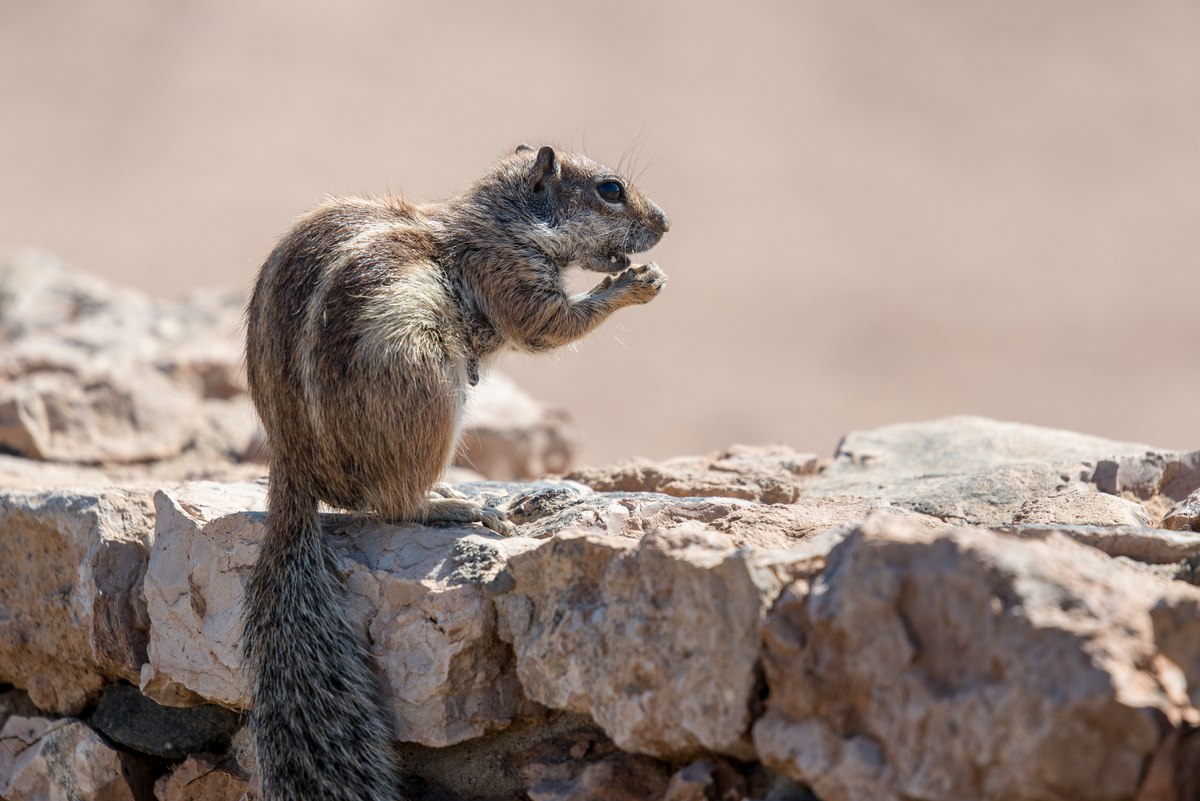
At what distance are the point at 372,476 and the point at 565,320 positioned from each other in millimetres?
1149

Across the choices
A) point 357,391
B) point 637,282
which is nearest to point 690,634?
point 357,391

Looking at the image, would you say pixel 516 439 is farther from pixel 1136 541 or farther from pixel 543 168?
pixel 1136 541

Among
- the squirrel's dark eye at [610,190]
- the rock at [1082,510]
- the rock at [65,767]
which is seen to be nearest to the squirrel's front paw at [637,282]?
the squirrel's dark eye at [610,190]

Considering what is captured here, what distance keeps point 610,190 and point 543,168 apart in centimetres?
32

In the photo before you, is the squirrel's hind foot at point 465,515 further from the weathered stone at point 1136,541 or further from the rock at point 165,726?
the weathered stone at point 1136,541

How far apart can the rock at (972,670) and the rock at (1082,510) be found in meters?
1.17

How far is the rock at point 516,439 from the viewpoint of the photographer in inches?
315

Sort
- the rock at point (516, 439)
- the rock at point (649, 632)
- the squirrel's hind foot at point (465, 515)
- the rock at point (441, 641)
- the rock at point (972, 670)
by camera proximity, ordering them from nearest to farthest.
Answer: the rock at point (972, 670) → the rock at point (649, 632) → the rock at point (441, 641) → the squirrel's hind foot at point (465, 515) → the rock at point (516, 439)

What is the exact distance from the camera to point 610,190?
5082mm

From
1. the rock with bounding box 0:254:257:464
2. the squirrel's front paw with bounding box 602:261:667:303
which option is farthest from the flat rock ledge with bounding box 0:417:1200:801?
the rock with bounding box 0:254:257:464

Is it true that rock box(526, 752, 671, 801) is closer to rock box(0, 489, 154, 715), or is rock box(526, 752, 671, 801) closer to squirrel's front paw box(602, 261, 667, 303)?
rock box(0, 489, 154, 715)

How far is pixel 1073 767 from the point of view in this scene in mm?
2301

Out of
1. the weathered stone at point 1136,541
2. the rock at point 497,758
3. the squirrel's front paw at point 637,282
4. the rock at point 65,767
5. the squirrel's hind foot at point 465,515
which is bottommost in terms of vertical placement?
the rock at point 65,767

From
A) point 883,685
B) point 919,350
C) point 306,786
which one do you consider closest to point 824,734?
point 883,685
